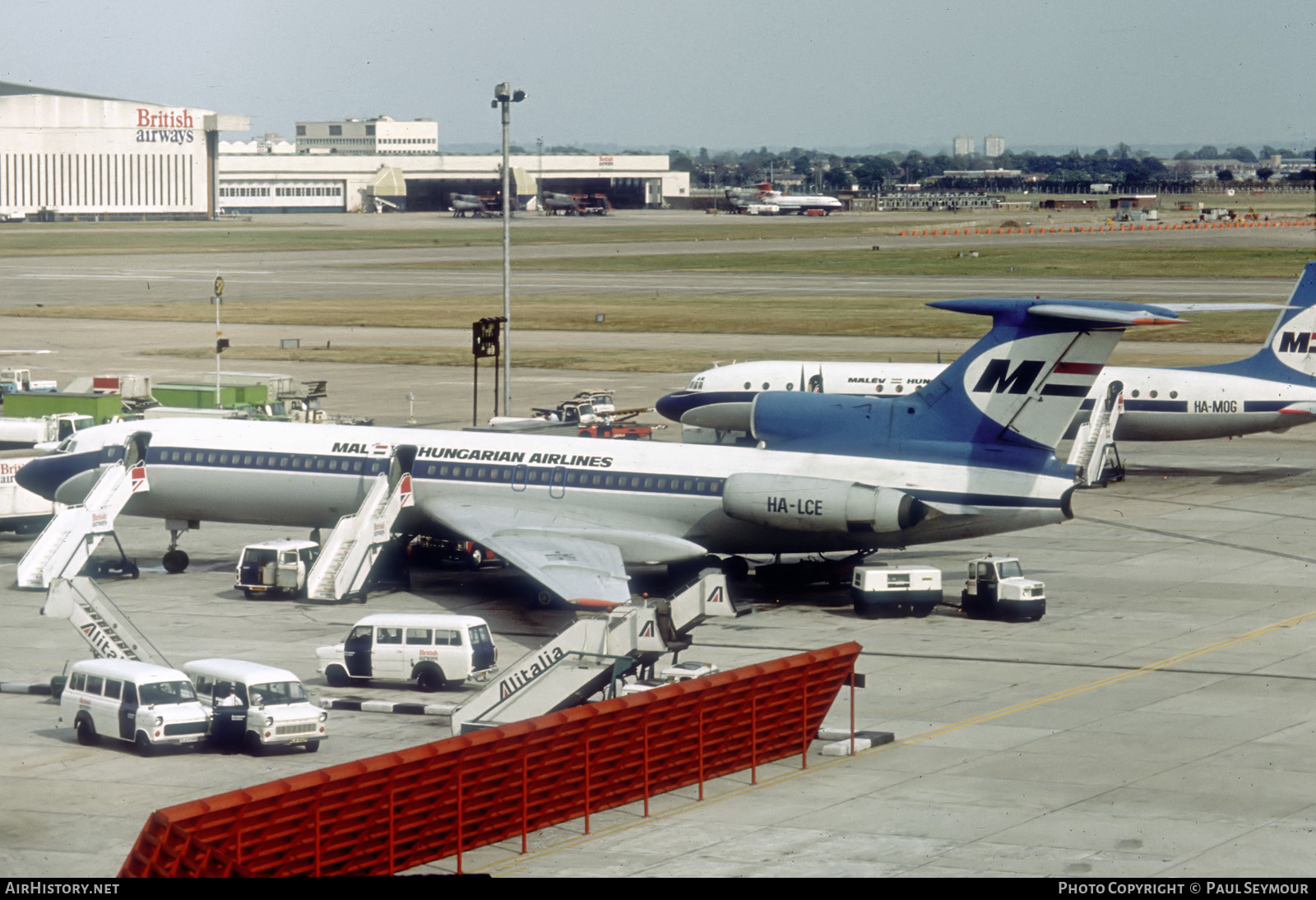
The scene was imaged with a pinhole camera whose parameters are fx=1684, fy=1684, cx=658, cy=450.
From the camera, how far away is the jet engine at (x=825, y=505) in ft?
128

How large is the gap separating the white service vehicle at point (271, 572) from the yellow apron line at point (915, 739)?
699 inches

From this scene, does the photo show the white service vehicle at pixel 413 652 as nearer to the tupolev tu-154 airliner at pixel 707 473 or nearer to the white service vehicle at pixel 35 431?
the tupolev tu-154 airliner at pixel 707 473

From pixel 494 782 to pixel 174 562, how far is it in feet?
80.0

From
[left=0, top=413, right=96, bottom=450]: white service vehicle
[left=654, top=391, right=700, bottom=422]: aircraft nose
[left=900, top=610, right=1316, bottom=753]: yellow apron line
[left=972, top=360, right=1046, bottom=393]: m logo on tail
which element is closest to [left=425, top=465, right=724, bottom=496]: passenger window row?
[left=972, top=360, right=1046, bottom=393]: m logo on tail

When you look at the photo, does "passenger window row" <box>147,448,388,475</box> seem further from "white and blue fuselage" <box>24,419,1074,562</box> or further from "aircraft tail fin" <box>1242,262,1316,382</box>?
"aircraft tail fin" <box>1242,262,1316,382</box>

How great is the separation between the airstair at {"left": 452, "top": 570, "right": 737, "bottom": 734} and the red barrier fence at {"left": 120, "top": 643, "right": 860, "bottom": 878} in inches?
92.6

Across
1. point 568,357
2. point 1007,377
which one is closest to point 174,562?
point 1007,377

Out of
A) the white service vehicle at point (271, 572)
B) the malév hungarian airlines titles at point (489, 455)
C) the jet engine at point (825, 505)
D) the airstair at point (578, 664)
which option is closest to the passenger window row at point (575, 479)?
the malév hungarian airlines titles at point (489, 455)

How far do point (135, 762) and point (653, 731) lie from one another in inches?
346

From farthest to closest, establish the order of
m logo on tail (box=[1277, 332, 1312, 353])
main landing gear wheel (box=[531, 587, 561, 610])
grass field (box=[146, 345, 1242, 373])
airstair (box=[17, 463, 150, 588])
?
grass field (box=[146, 345, 1242, 373])
m logo on tail (box=[1277, 332, 1312, 353])
main landing gear wheel (box=[531, 587, 561, 610])
airstair (box=[17, 463, 150, 588])

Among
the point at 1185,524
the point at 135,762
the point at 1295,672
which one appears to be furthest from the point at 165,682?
the point at 1185,524

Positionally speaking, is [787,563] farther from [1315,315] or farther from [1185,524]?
[1315,315]

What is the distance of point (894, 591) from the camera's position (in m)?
39.6

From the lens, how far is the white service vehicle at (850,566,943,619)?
130ft
